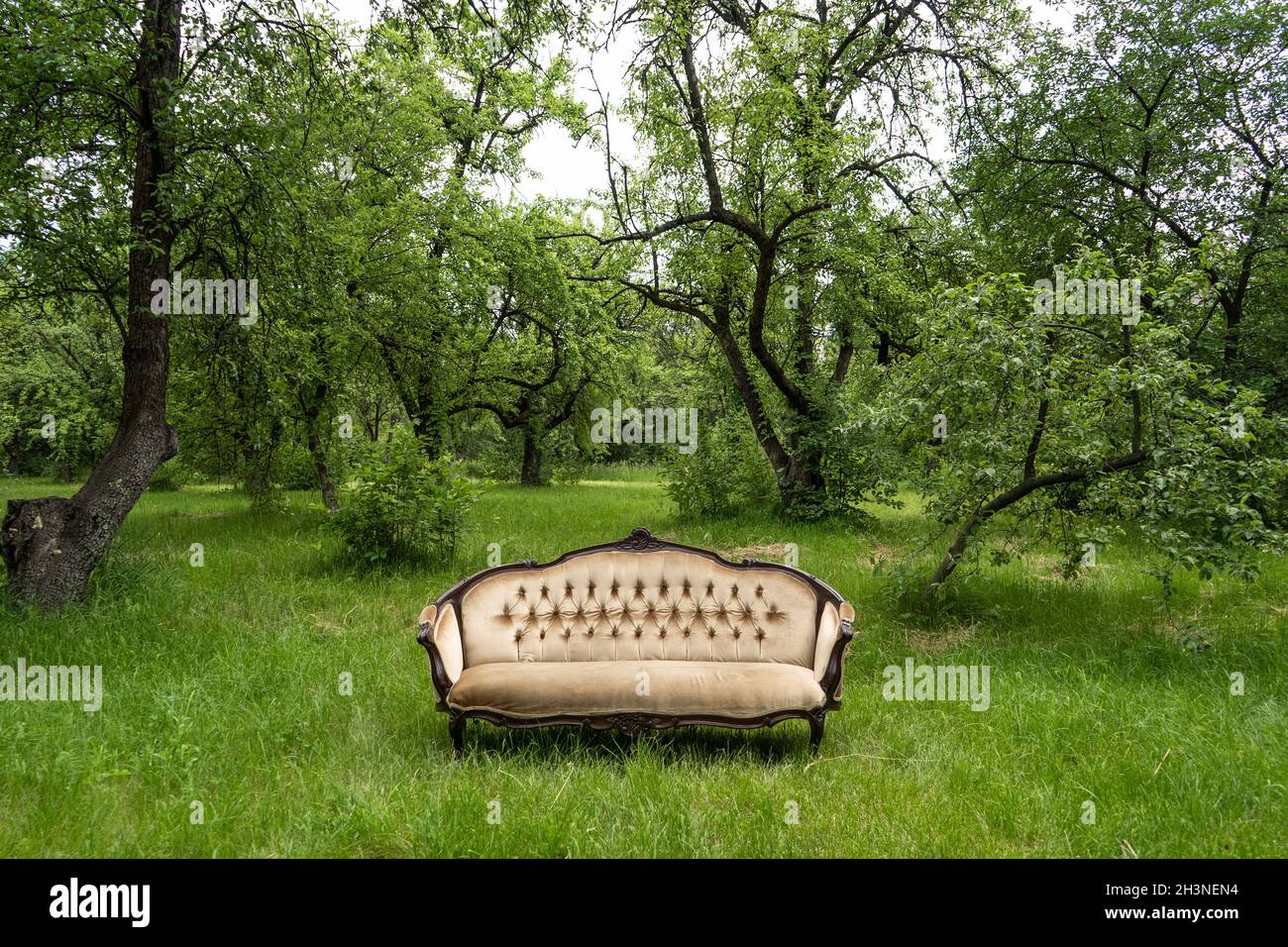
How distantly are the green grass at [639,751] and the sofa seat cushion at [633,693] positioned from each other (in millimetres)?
304

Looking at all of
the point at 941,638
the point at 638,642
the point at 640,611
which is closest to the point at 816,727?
the point at 638,642

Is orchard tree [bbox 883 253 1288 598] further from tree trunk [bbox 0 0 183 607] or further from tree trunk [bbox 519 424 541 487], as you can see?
tree trunk [bbox 519 424 541 487]

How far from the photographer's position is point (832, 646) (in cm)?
430

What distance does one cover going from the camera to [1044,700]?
189 inches

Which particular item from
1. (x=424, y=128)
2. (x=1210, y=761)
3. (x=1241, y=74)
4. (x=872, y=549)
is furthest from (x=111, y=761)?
(x=1241, y=74)

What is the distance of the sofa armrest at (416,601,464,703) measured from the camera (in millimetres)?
4152

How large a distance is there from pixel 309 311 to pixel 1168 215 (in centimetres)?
1356

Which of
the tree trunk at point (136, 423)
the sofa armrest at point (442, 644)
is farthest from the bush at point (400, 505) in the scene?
the sofa armrest at point (442, 644)

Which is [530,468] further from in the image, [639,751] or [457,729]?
[639,751]

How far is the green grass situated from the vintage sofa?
1.01 feet

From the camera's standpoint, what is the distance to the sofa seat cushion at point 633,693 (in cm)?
405

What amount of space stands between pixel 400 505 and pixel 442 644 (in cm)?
453
